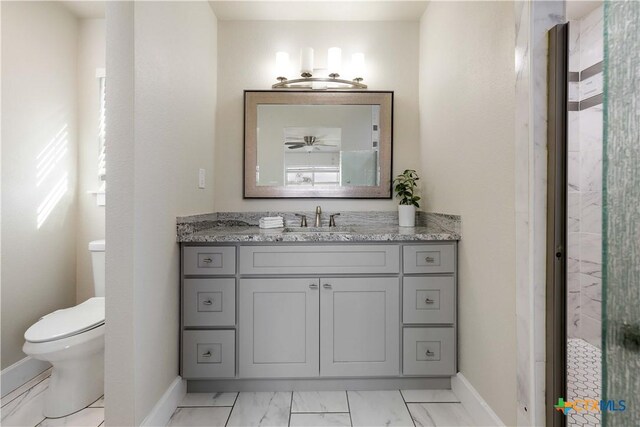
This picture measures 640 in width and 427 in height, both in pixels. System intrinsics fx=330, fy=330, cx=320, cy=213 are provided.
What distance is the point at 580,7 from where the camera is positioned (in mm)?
2119

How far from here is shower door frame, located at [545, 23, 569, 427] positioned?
1.10 metres

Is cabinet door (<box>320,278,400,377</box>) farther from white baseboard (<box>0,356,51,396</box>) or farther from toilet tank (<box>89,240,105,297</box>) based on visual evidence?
white baseboard (<box>0,356,51,396</box>)

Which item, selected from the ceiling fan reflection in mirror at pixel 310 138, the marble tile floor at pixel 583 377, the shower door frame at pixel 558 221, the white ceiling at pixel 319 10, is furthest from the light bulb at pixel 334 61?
the marble tile floor at pixel 583 377

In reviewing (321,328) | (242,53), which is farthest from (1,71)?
(321,328)

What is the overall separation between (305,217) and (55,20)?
2033mm

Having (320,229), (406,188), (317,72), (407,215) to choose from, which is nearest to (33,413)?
(320,229)

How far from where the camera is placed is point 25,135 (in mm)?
1894

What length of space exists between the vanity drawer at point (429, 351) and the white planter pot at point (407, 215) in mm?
692

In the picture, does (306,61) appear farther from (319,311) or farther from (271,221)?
(319,311)

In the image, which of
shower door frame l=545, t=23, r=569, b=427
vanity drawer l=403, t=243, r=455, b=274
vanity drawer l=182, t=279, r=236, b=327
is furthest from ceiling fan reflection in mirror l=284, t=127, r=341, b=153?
shower door frame l=545, t=23, r=569, b=427

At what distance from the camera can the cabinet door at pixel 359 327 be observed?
177 centimetres

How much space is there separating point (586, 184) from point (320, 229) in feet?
6.17

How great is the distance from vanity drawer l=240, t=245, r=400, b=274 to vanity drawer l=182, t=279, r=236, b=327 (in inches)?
6.1

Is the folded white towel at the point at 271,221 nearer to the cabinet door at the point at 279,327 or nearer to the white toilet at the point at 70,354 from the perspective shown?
the cabinet door at the point at 279,327
